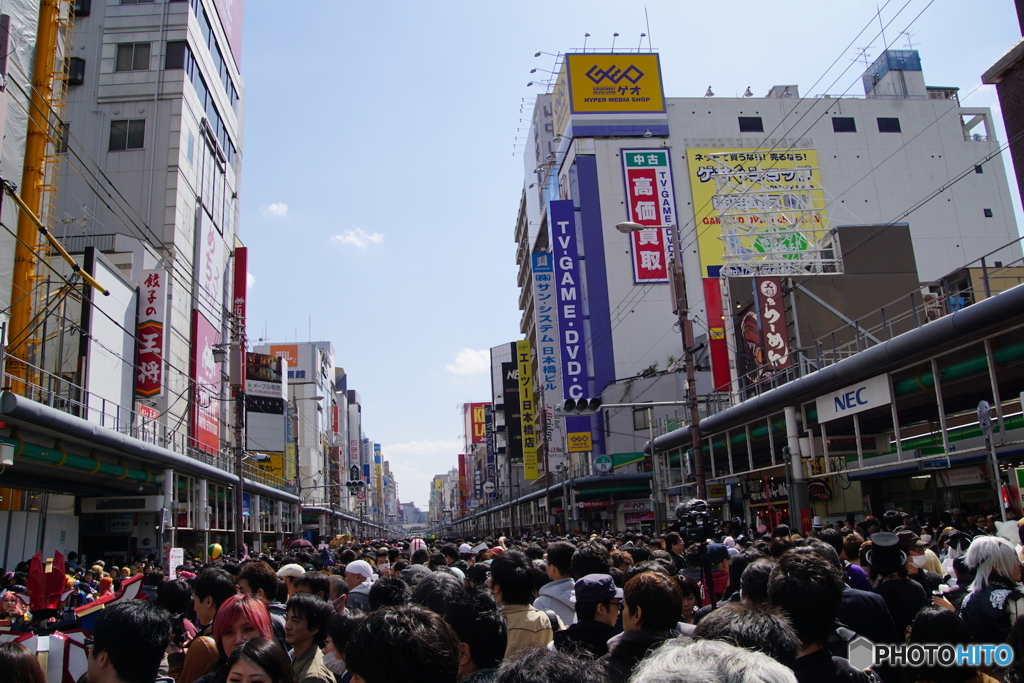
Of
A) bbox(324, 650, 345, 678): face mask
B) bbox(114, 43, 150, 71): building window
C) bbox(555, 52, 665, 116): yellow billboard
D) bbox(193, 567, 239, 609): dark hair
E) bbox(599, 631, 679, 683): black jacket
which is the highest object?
bbox(555, 52, 665, 116): yellow billboard

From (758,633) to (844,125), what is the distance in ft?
195

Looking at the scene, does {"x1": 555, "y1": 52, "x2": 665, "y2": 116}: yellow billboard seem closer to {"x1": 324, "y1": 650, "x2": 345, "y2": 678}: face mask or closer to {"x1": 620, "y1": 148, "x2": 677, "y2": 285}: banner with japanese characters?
{"x1": 620, "y1": 148, "x2": 677, "y2": 285}: banner with japanese characters

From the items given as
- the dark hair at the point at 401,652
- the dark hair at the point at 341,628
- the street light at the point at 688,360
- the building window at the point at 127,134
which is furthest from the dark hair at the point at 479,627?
the building window at the point at 127,134

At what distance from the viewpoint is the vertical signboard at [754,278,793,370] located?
88.1 feet

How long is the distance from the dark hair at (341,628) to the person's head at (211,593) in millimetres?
1436

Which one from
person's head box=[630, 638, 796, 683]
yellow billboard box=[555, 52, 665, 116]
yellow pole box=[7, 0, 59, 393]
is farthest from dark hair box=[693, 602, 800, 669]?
yellow billboard box=[555, 52, 665, 116]

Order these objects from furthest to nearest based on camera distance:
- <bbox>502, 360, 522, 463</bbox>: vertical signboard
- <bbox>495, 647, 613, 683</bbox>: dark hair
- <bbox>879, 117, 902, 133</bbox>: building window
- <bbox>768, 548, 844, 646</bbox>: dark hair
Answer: <bbox>502, 360, 522, 463</bbox>: vertical signboard
<bbox>879, 117, 902, 133</bbox>: building window
<bbox>768, 548, 844, 646</bbox>: dark hair
<bbox>495, 647, 613, 683</bbox>: dark hair

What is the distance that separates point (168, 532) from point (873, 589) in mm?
27538

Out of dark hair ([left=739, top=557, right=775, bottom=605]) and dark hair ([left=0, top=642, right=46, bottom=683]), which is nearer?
dark hair ([left=0, top=642, right=46, bottom=683])

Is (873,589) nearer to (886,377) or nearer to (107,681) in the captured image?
(107,681)

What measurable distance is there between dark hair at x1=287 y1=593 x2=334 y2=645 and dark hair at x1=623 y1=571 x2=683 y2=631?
2125mm

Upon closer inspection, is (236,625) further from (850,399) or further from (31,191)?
(31,191)

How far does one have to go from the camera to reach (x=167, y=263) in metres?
39.5

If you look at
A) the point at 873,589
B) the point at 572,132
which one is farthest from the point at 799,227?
the point at 873,589
